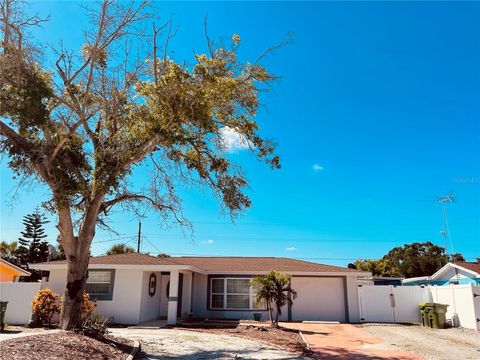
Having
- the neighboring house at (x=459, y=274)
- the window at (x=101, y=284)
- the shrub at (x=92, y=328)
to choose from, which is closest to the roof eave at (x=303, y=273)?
the window at (x=101, y=284)

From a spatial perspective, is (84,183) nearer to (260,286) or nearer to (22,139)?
(22,139)

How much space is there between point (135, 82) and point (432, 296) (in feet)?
59.5

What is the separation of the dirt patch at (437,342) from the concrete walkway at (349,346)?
1.55 ft

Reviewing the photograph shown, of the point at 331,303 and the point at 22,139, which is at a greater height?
the point at 22,139

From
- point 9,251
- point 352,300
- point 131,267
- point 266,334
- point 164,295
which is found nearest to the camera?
point 266,334

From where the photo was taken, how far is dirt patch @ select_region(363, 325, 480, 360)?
1058 cm

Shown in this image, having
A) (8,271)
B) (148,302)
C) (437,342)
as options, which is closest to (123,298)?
(148,302)

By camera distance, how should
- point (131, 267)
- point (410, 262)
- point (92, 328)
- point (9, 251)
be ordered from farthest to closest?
point (410, 262) < point (9, 251) < point (131, 267) < point (92, 328)

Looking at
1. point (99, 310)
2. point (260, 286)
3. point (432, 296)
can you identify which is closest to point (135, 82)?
point (260, 286)

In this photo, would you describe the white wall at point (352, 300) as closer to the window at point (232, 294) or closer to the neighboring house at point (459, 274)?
the window at point (232, 294)

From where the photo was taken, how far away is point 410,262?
185 feet

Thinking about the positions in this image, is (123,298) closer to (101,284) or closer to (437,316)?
(101,284)

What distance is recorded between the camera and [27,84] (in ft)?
33.2

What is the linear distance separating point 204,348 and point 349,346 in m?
4.54
